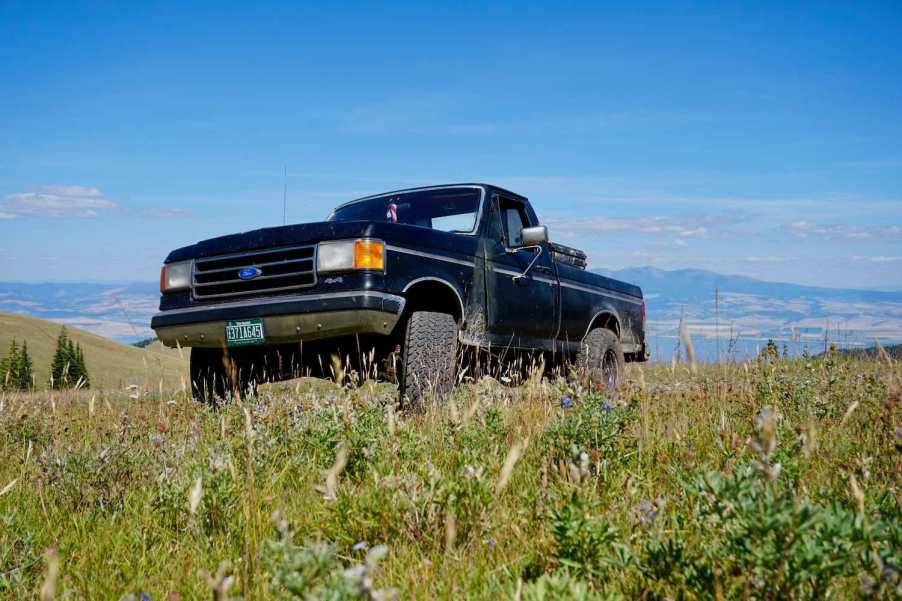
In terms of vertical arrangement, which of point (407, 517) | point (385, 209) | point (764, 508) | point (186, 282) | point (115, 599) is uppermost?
point (385, 209)

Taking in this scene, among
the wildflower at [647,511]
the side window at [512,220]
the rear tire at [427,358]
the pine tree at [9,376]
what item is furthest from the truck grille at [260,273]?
the wildflower at [647,511]

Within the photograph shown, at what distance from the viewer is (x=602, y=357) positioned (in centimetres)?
772

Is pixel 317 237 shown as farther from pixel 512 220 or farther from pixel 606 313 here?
pixel 606 313

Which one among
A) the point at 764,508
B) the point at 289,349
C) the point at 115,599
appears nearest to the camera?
the point at 764,508

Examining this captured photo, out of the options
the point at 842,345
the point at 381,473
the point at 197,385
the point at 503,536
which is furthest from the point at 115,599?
the point at 842,345

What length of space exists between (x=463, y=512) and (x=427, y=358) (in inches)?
113

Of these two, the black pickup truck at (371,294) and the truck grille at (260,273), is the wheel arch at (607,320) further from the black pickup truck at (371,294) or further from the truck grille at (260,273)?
the truck grille at (260,273)

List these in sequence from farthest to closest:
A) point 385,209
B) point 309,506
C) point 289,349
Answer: point 385,209 < point 289,349 < point 309,506

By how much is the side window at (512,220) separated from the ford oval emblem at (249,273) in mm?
2472

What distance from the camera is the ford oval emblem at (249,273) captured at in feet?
16.9

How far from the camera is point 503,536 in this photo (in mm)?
2203

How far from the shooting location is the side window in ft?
21.9

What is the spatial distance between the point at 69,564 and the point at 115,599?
0.33 m

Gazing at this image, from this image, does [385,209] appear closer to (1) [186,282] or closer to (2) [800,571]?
(1) [186,282]
